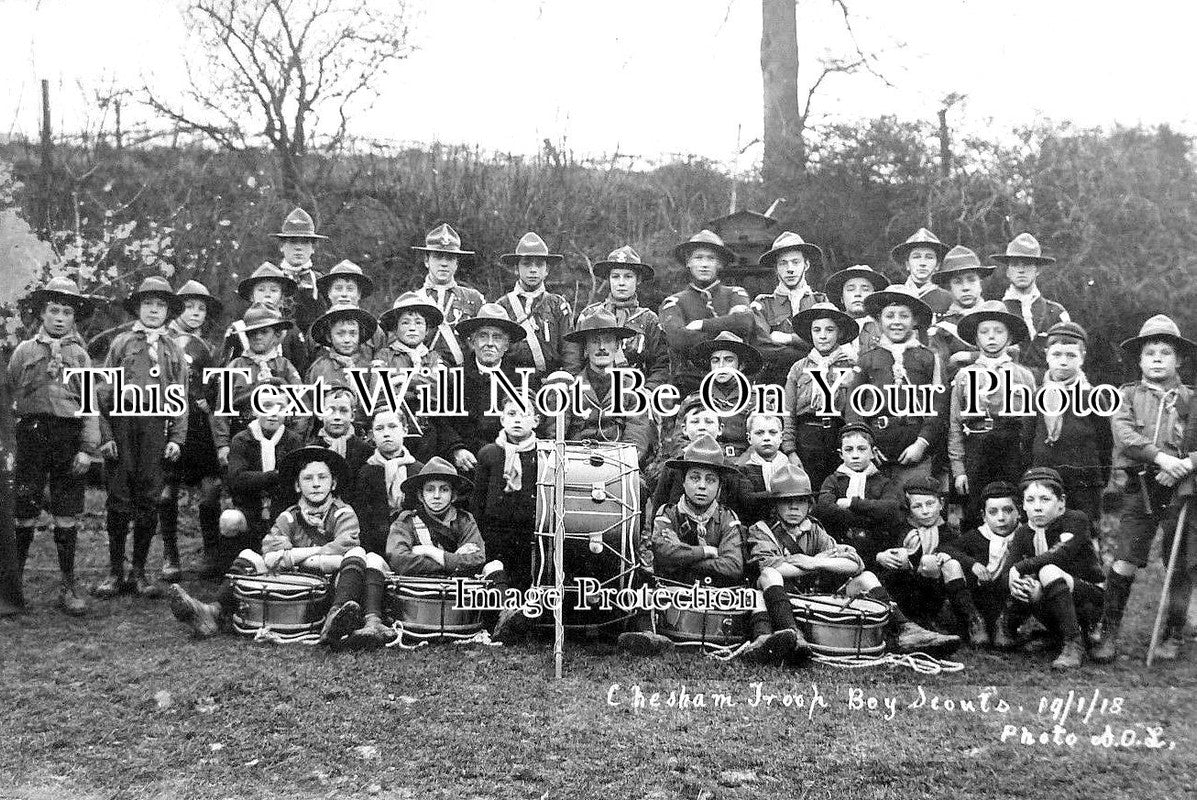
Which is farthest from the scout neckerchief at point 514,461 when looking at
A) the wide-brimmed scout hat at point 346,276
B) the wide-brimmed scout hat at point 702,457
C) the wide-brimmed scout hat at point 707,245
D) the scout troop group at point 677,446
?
the wide-brimmed scout hat at point 707,245

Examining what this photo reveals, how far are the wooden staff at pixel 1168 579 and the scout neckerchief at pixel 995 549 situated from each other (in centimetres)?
78

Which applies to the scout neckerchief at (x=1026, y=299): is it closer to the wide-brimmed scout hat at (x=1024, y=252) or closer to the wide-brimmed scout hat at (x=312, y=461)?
the wide-brimmed scout hat at (x=1024, y=252)

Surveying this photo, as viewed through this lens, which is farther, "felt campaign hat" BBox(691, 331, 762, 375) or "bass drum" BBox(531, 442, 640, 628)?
"felt campaign hat" BBox(691, 331, 762, 375)

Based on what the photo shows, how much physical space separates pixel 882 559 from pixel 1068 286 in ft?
10.6

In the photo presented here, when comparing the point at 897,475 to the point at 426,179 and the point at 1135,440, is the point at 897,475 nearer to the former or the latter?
the point at 1135,440

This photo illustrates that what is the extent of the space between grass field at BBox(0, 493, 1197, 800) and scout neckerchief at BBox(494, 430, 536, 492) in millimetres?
874

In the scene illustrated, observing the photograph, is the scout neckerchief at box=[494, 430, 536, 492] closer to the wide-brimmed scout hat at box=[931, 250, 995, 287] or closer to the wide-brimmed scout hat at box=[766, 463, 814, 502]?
the wide-brimmed scout hat at box=[766, 463, 814, 502]

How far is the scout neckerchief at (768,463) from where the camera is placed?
629 centimetres

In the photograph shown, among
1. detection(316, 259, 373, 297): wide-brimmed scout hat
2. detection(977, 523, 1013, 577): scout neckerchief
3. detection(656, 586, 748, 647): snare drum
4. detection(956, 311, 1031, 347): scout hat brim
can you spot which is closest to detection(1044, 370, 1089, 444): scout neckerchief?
detection(956, 311, 1031, 347): scout hat brim

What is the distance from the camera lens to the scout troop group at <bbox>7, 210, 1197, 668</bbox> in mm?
5977

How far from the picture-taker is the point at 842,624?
5.65 m

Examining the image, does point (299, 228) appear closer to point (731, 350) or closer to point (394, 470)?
point (394, 470)

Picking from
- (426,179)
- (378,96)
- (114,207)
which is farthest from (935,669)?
(114,207)

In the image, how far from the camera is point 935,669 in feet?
18.3
